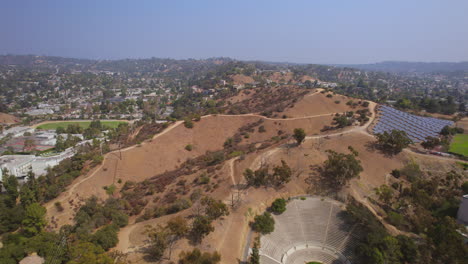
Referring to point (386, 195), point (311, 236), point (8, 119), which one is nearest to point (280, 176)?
point (311, 236)

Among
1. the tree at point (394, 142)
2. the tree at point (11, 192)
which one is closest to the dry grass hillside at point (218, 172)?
the tree at point (394, 142)

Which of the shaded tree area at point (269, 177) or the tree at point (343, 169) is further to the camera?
the shaded tree area at point (269, 177)

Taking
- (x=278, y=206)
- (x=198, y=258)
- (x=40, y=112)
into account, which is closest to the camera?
(x=198, y=258)

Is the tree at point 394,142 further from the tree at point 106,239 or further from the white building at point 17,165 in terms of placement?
the white building at point 17,165

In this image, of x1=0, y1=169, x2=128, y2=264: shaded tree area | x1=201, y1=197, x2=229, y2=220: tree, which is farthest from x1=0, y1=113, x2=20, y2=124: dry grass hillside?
x1=201, y1=197, x2=229, y2=220: tree

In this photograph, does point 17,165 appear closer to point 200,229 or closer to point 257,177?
point 200,229
